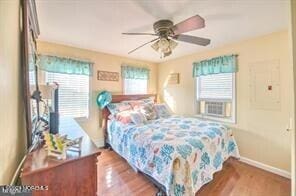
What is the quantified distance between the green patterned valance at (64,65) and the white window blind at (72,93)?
10 centimetres

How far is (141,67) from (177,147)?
125 inches

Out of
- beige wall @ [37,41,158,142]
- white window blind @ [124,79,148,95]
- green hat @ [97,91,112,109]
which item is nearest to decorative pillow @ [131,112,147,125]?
green hat @ [97,91,112,109]

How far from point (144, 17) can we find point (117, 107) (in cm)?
220

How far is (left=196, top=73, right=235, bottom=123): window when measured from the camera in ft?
11.4

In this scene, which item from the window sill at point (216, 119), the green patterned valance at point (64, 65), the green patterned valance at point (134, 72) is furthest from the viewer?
the green patterned valance at point (134, 72)

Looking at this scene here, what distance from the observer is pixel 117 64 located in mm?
4281

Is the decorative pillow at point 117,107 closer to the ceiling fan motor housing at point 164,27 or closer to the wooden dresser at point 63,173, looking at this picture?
the ceiling fan motor housing at point 164,27

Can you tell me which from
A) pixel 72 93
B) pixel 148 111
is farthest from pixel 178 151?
pixel 72 93

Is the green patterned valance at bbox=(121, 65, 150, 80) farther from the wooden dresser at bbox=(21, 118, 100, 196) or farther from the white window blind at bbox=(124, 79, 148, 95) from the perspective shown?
the wooden dresser at bbox=(21, 118, 100, 196)

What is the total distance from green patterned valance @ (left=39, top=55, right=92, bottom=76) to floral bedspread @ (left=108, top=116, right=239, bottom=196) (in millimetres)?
1637

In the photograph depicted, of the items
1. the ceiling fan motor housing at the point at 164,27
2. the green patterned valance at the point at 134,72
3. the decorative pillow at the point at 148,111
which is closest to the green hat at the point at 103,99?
the decorative pillow at the point at 148,111

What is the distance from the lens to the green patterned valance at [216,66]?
11.0 feet

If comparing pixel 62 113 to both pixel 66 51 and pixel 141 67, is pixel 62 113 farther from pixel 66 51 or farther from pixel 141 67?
pixel 141 67

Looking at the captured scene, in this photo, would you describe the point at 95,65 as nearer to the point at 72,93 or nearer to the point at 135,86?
the point at 72,93
